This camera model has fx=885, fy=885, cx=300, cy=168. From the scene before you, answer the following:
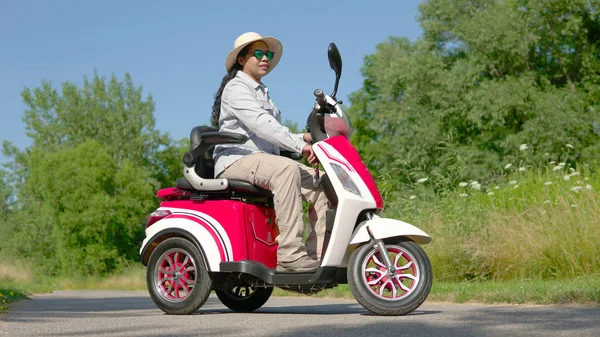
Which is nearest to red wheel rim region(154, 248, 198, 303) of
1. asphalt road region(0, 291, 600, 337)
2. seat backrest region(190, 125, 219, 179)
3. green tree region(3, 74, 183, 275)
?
asphalt road region(0, 291, 600, 337)

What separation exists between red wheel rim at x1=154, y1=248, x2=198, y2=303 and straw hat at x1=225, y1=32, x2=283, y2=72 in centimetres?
147

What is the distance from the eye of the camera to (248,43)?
21.6 feet

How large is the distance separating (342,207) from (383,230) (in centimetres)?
32

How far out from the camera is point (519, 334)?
173 inches

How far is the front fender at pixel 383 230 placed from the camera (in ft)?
18.5

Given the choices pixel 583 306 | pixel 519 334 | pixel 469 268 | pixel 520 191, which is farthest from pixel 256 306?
pixel 520 191

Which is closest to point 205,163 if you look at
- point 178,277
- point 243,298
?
point 178,277

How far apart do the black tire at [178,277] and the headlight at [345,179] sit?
118 centimetres

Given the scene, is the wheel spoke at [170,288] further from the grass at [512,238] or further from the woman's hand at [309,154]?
the grass at [512,238]

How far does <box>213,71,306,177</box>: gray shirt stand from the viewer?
612 cm

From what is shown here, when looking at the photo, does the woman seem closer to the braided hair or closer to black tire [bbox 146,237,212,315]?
the braided hair

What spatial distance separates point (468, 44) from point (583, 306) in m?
28.1

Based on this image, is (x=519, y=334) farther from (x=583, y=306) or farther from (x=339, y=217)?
(x=583, y=306)

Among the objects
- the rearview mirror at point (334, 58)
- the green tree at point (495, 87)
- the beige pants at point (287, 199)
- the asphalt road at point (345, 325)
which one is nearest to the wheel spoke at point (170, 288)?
the asphalt road at point (345, 325)
